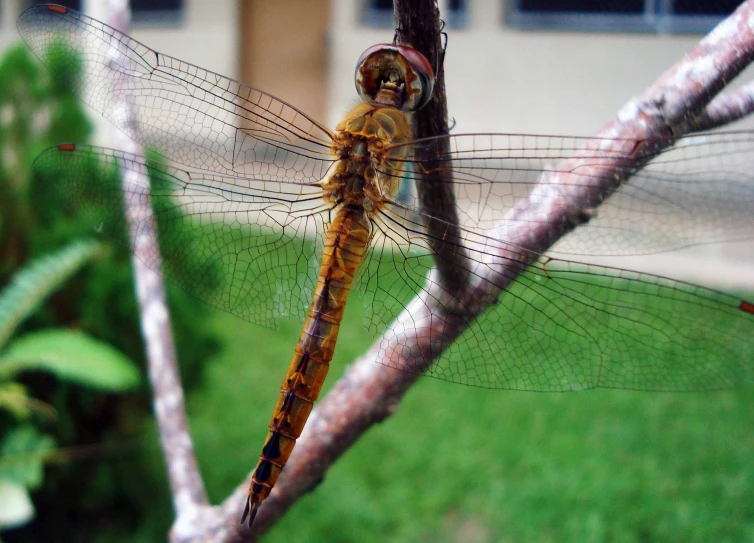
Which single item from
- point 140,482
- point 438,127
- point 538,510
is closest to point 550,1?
point 438,127

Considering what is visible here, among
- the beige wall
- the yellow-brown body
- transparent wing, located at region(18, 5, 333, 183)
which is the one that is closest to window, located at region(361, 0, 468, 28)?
the beige wall

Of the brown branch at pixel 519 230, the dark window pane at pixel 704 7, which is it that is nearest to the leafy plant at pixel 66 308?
the brown branch at pixel 519 230

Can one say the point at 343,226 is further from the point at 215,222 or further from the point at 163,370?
the point at 163,370

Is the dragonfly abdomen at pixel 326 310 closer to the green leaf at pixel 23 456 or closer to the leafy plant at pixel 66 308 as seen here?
the green leaf at pixel 23 456

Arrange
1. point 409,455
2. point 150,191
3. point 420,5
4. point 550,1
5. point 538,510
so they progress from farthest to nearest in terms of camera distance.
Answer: point 409,455
point 538,510
point 550,1
point 150,191
point 420,5

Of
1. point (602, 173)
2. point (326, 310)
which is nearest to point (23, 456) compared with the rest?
point (326, 310)

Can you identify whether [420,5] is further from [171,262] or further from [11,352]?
[11,352]
